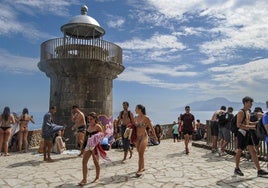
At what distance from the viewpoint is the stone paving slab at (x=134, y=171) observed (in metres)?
6.22

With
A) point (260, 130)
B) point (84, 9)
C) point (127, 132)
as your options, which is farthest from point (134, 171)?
point (84, 9)

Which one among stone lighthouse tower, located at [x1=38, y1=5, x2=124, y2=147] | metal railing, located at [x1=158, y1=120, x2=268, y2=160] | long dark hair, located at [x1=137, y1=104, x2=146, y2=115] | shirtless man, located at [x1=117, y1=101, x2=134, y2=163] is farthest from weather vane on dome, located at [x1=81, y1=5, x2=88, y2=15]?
long dark hair, located at [x1=137, y1=104, x2=146, y2=115]

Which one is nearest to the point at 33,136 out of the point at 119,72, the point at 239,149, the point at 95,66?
the point at 95,66

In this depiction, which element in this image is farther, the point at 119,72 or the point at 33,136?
the point at 119,72

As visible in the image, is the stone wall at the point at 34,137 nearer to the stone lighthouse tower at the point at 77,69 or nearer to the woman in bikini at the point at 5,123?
the stone lighthouse tower at the point at 77,69

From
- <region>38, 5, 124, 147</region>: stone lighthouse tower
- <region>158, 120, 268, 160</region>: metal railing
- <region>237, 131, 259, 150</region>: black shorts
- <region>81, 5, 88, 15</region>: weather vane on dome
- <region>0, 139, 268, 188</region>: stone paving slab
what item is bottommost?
<region>0, 139, 268, 188</region>: stone paving slab

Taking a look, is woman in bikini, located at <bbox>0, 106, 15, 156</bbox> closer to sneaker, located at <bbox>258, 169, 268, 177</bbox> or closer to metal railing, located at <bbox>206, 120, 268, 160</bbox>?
metal railing, located at <bbox>206, 120, 268, 160</bbox>

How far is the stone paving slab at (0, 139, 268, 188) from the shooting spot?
6219 mm

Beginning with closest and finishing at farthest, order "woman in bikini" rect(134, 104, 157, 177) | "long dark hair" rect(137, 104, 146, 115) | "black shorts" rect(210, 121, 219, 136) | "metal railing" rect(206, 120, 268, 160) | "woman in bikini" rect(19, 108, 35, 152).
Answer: "woman in bikini" rect(134, 104, 157, 177), "long dark hair" rect(137, 104, 146, 115), "metal railing" rect(206, 120, 268, 160), "black shorts" rect(210, 121, 219, 136), "woman in bikini" rect(19, 108, 35, 152)

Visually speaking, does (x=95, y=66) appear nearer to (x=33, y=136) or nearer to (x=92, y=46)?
(x=92, y=46)

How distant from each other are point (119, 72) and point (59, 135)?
569cm

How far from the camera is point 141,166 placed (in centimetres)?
702

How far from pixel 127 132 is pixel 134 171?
49.2 inches

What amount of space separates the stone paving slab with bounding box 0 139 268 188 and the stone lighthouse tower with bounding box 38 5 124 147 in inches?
170
